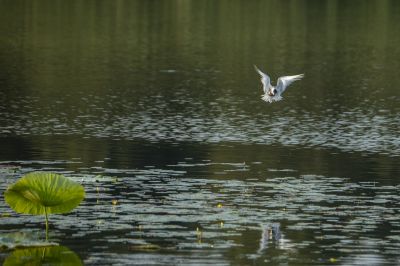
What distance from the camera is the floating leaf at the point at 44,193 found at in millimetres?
29047

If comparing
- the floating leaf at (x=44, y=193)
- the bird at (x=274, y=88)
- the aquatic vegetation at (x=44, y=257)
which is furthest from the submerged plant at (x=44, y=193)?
the bird at (x=274, y=88)

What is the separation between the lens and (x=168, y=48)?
92188 mm

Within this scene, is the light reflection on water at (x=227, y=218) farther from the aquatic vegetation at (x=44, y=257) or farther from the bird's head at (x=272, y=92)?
the bird's head at (x=272, y=92)

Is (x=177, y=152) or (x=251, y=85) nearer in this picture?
(x=177, y=152)

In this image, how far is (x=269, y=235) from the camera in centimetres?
3133

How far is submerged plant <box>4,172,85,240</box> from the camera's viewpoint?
29047 mm

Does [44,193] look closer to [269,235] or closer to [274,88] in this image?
[269,235]

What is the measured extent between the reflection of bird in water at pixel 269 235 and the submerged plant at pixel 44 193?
4.28 meters

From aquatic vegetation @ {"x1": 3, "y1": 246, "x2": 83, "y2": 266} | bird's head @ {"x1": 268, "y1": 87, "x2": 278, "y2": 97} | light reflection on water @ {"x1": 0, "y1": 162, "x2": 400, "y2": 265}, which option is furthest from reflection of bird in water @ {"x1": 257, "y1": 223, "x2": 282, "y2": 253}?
bird's head @ {"x1": 268, "y1": 87, "x2": 278, "y2": 97}

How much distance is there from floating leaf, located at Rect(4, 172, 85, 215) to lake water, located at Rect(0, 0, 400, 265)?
724 millimetres

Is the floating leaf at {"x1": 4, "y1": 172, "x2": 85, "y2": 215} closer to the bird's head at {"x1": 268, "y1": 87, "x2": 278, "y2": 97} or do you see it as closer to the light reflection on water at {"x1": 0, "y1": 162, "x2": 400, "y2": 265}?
the light reflection on water at {"x1": 0, "y1": 162, "x2": 400, "y2": 265}

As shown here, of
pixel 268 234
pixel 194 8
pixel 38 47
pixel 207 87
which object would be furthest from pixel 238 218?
pixel 194 8

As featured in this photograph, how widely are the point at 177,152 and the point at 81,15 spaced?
74.6m

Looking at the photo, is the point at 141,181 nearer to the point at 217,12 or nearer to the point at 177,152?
the point at 177,152
